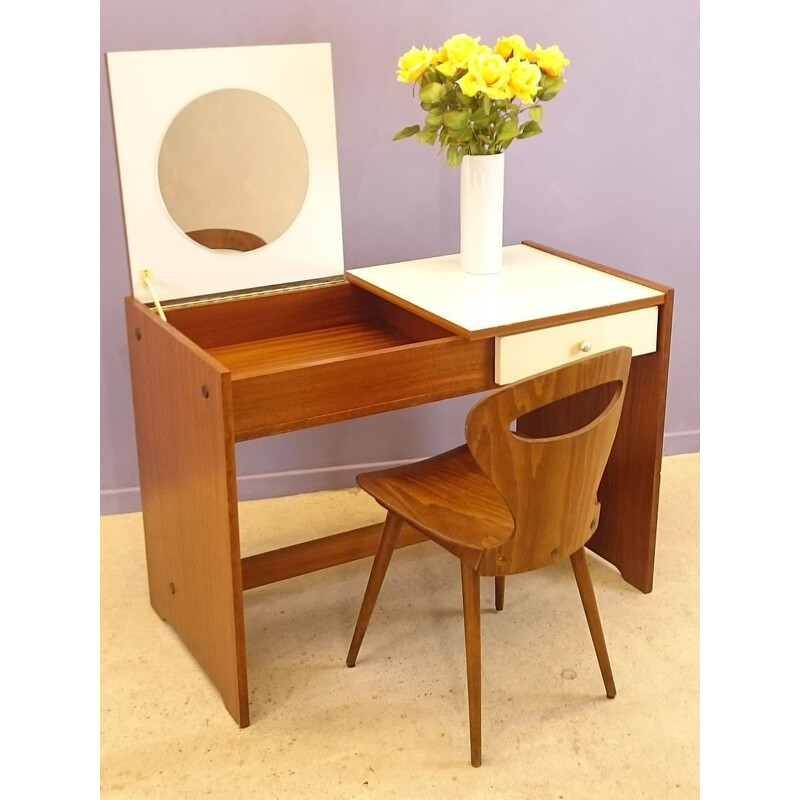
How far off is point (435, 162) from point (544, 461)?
116cm

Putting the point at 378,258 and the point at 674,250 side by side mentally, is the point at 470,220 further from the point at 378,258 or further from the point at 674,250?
the point at 674,250

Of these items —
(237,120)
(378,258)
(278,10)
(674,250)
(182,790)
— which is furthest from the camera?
(674,250)

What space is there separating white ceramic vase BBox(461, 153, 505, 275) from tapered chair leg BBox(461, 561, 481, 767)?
0.73 meters

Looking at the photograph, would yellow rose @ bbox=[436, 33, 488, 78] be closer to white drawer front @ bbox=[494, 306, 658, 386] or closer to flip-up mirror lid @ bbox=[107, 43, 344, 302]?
flip-up mirror lid @ bbox=[107, 43, 344, 302]

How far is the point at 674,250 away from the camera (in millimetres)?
2988

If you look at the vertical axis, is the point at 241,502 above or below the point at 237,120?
below

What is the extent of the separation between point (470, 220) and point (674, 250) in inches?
35.7

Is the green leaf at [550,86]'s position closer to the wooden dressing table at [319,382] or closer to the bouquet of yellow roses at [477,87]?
the bouquet of yellow roses at [477,87]

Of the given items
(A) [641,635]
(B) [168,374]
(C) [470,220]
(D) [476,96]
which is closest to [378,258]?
(C) [470,220]

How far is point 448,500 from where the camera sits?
2080 mm

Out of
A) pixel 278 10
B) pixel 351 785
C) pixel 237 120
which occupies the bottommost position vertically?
pixel 351 785

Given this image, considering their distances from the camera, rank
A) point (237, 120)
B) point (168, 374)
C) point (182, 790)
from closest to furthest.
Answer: point (182, 790) → point (168, 374) → point (237, 120)

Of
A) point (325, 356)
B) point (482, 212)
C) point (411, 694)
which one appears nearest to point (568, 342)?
point (482, 212)

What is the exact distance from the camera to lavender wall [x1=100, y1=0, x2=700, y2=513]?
8.25 feet
